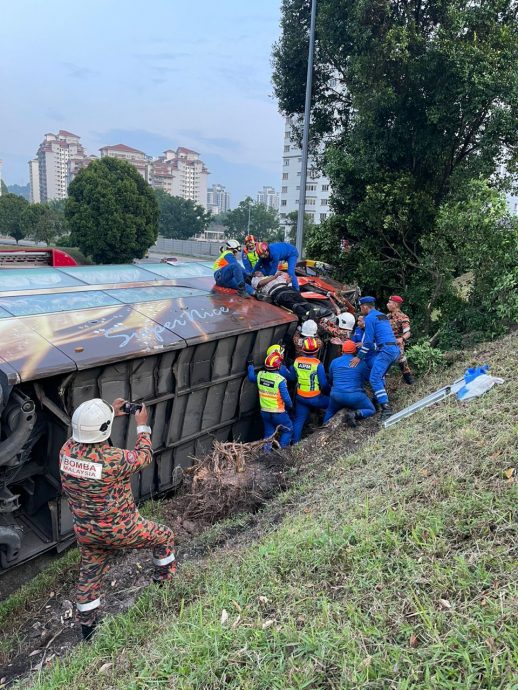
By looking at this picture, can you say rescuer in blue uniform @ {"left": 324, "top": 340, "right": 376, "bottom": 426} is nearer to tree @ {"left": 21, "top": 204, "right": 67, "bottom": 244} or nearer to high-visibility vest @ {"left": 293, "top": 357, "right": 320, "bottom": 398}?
high-visibility vest @ {"left": 293, "top": 357, "right": 320, "bottom": 398}

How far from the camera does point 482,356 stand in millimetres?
6160

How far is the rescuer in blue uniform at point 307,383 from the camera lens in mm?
6289

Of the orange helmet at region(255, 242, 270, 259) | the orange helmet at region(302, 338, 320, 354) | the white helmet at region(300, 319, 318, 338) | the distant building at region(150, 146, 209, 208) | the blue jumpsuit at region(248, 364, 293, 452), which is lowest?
the blue jumpsuit at region(248, 364, 293, 452)

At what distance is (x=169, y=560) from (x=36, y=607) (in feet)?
4.45

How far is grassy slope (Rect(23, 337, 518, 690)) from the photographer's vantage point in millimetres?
1910

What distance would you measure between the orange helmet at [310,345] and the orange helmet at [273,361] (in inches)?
19.1

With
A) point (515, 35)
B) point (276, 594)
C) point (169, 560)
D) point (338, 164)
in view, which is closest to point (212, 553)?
point (169, 560)

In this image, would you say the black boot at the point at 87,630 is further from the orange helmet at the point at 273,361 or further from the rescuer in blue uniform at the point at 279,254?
the rescuer in blue uniform at the point at 279,254

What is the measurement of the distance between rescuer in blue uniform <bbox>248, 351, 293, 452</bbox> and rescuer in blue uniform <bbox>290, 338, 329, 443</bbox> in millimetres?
285

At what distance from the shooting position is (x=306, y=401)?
20.9ft

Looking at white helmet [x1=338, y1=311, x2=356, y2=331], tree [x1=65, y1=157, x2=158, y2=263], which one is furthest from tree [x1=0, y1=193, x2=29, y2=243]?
white helmet [x1=338, y1=311, x2=356, y2=331]

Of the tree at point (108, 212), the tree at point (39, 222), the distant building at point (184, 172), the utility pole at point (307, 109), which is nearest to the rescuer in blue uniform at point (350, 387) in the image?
the utility pole at point (307, 109)

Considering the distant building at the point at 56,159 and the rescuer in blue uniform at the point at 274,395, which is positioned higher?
the distant building at the point at 56,159

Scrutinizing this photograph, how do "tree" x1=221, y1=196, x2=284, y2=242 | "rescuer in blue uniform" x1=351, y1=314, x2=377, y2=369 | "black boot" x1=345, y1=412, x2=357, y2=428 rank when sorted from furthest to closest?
"tree" x1=221, y1=196, x2=284, y2=242 → "rescuer in blue uniform" x1=351, y1=314, x2=377, y2=369 → "black boot" x1=345, y1=412, x2=357, y2=428
